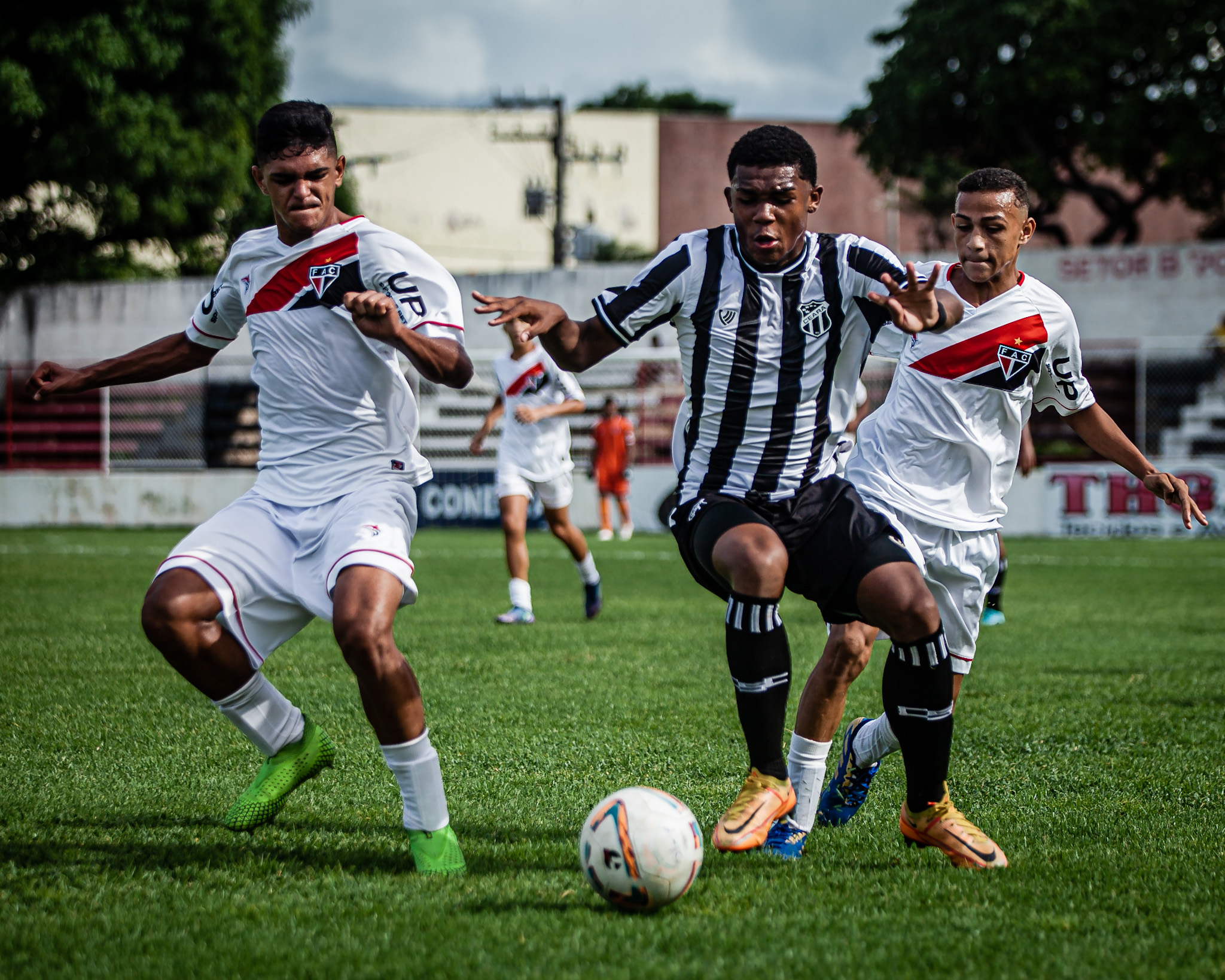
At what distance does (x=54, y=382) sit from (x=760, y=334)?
7.99ft

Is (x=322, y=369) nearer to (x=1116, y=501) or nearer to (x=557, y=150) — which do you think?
(x=1116, y=501)

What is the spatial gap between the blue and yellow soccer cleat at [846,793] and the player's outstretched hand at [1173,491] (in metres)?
1.37

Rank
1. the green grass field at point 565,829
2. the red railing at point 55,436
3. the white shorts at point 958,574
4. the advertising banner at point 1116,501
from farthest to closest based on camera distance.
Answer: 1. the red railing at point 55,436
2. the advertising banner at point 1116,501
3. the white shorts at point 958,574
4. the green grass field at point 565,829

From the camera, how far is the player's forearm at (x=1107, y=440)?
14.2ft

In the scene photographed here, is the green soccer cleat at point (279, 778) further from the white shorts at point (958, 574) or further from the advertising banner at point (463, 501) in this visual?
the advertising banner at point (463, 501)

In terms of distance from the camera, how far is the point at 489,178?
157 feet

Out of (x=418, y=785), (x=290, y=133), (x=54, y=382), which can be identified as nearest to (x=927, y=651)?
(x=418, y=785)

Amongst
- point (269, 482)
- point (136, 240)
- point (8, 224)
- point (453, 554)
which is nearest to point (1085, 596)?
point (453, 554)

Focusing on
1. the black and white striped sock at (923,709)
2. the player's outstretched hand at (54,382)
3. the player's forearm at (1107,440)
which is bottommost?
the black and white striped sock at (923,709)

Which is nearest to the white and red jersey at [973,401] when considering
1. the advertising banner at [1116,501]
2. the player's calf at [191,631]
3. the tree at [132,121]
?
the player's calf at [191,631]

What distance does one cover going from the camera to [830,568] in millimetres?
3805

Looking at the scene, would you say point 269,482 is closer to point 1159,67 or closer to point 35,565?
point 35,565

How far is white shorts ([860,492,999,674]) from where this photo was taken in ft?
14.5

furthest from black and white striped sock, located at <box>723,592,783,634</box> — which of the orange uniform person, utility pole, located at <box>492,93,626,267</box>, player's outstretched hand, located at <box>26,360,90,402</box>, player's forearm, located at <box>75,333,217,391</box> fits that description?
utility pole, located at <box>492,93,626,267</box>
